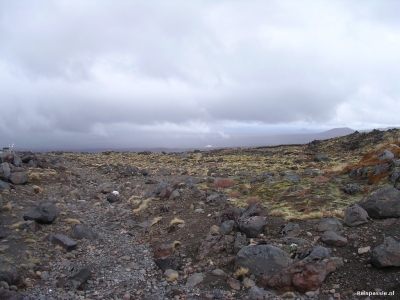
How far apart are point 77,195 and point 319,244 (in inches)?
665

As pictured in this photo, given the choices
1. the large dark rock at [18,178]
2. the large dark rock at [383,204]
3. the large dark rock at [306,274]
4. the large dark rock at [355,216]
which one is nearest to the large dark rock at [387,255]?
the large dark rock at [306,274]

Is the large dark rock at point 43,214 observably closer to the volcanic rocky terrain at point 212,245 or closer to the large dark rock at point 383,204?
the volcanic rocky terrain at point 212,245

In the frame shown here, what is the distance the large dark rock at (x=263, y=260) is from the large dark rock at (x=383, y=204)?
4305mm

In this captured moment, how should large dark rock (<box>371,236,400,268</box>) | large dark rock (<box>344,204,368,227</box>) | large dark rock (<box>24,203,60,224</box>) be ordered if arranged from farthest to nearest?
large dark rock (<box>24,203,60,224</box>)
large dark rock (<box>344,204,368,227</box>)
large dark rock (<box>371,236,400,268</box>)

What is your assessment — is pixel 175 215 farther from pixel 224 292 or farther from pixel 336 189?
pixel 336 189

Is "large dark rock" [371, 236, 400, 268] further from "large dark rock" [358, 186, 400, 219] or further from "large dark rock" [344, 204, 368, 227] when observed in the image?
"large dark rock" [358, 186, 400, 219]

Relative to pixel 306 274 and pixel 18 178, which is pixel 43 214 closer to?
pixel 18 178

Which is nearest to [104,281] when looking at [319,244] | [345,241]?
[319,244]

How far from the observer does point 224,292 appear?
868cm

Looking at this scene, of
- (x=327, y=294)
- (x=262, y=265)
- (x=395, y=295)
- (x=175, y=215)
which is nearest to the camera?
(x=395, y=295)

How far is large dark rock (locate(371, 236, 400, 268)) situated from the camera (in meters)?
8.36

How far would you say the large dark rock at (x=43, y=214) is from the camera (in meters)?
14.4

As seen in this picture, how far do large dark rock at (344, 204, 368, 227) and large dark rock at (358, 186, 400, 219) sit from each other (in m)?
0.36

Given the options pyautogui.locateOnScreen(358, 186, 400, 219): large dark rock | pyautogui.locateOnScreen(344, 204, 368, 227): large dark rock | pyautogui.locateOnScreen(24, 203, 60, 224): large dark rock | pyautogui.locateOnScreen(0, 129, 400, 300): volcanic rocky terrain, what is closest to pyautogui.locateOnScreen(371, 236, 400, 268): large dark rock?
pyautogui.locateOnScreen(0, 129, 400, 300): volcanic rocky terrain
